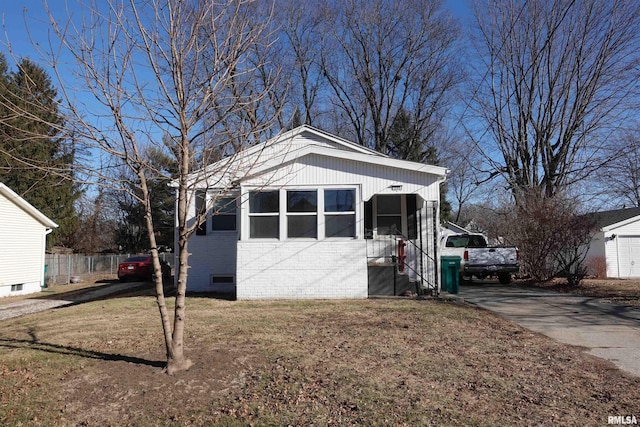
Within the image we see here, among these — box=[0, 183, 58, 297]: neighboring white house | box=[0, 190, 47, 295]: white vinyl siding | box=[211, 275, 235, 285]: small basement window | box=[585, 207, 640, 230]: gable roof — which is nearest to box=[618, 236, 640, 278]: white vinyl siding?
box=[585, 207, 640, 230]: gable roof

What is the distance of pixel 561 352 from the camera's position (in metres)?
6.18

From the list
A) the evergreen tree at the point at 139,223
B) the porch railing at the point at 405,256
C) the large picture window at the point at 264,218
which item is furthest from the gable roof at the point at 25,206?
the evergreen tree at the point at 139,223

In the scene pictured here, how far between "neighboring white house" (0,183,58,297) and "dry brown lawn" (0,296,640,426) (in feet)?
36.4

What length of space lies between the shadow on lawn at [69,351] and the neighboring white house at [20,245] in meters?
11.0

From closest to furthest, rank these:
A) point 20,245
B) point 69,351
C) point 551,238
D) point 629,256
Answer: point 69,351 → point 551,238 → point 20,245 → point 629,256

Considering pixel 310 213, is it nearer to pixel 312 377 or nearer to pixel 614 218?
pixel 312 377

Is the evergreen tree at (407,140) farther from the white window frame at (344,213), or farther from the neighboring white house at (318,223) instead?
the white window frame at (344,213)

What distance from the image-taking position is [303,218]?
38.3ft

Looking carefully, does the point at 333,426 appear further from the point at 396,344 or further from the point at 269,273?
the point at 269,273

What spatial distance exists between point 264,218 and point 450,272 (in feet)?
17.8

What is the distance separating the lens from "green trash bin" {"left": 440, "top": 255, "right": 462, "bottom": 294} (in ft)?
40.4

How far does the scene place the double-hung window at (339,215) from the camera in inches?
458

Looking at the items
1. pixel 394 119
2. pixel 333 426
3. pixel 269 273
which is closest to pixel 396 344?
pixel 333 426

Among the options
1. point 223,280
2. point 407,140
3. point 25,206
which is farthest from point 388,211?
point 407,140
